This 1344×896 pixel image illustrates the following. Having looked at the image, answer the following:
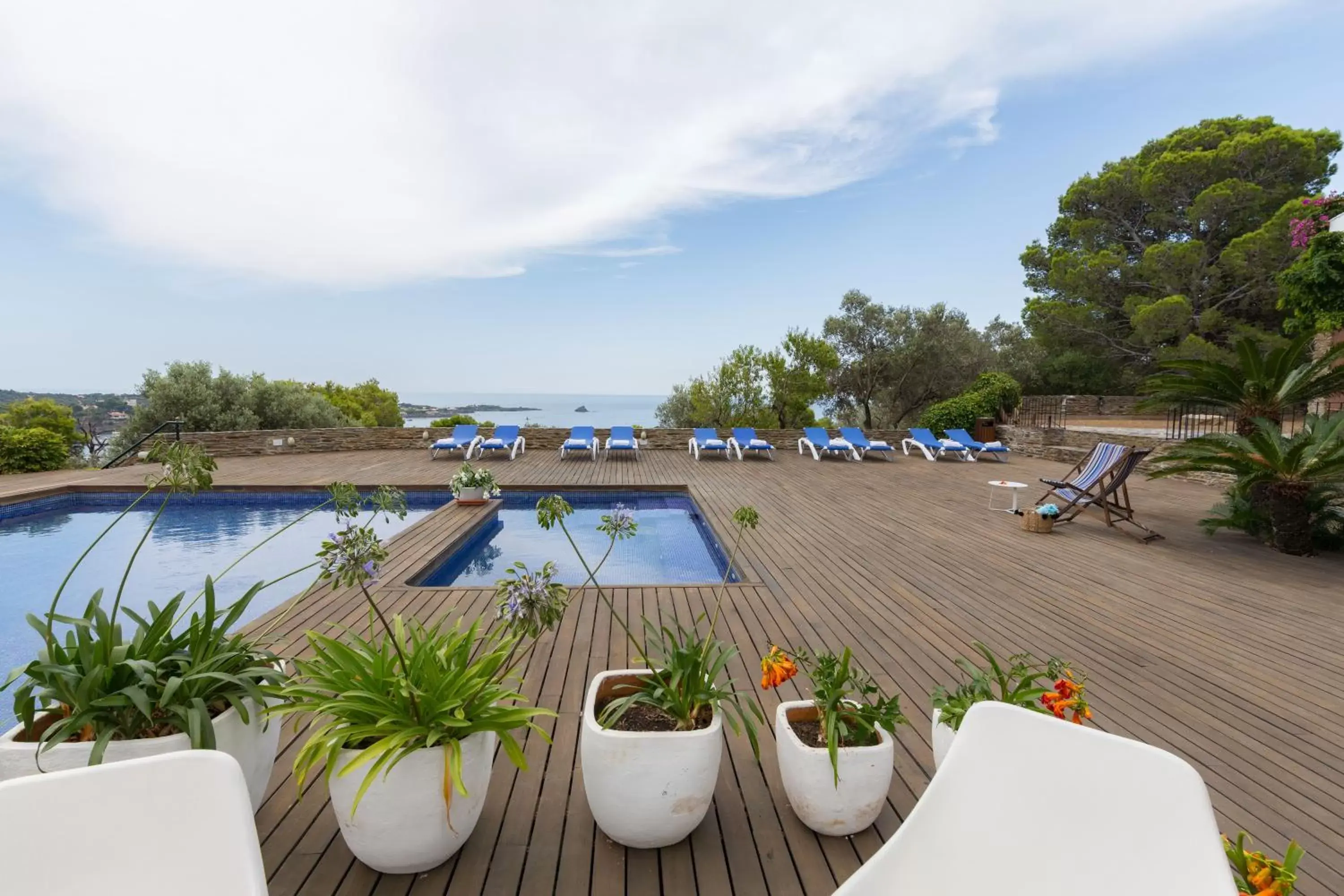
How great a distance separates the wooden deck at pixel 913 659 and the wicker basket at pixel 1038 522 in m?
0.13

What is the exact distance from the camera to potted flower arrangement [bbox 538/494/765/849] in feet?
4.87

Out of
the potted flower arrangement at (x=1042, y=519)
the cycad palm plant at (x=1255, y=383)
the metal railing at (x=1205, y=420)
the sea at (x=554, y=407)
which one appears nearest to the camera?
the cycad palm plant at (x=1255, y=383)

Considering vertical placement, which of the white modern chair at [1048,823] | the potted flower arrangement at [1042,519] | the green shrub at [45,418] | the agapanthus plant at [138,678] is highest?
the green shrub at [45,418]

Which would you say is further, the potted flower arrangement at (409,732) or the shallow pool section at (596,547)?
the shallow pool section at (596,547)

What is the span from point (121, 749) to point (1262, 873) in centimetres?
235

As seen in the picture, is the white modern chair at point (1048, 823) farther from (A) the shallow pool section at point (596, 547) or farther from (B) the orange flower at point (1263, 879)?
(A) the shallow pool section at point (596, 547)

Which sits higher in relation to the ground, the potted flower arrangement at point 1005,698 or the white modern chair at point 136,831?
the white modern chair at point 136,831

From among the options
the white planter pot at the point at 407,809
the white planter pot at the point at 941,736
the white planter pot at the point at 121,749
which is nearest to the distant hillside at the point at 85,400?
the white planter pot at the point at 121,749

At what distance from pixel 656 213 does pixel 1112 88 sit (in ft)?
38.8

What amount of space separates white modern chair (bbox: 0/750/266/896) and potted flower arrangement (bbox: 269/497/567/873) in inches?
13.1

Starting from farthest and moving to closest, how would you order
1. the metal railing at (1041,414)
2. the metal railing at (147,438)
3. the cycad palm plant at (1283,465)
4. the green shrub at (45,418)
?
the metal railing at (1041,414) → the green shrub at (45,418) → the metal railing at (147,438) → the cycad palm plant at (1283,465)

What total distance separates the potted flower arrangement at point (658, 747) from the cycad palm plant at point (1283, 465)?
17.4 feet

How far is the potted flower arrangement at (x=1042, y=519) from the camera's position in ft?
17.7

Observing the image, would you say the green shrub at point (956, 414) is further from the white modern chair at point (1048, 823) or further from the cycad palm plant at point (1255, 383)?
the white modern chair at point (1048, 823)
